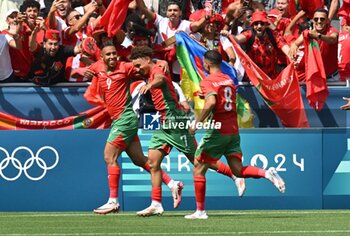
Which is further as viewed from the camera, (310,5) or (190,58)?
(310,5)

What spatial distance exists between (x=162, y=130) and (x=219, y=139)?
1.11 meters

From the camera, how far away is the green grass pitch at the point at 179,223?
12.1 m

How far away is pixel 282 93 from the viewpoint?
1680cm

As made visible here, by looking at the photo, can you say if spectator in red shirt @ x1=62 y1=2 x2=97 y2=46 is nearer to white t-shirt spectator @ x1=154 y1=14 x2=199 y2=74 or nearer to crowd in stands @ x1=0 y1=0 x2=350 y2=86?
crowd in stands @ x1=0 y1=0 x2=350 y2=86

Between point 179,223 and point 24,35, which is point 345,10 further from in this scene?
point 179,223

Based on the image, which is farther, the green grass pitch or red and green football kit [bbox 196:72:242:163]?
red and green football kit [bbox 196:72:242:163]

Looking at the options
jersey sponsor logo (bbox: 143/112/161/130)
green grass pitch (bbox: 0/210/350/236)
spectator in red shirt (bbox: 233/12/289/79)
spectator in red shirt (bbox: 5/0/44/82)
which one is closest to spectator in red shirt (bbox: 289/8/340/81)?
spectator in red shirt (bbox: 233/12/289/79)

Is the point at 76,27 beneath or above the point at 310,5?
beneath

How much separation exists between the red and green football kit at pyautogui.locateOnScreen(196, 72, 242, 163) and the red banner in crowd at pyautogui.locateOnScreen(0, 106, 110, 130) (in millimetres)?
2914

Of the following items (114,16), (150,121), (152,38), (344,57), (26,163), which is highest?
(114,16)

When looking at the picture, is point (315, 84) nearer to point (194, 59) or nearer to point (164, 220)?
point (194, 59)

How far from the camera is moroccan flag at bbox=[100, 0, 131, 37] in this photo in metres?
17.2

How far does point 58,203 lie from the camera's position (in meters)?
16.7

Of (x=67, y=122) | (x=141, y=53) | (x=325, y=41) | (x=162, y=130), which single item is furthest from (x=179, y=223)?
(x=325, y=41)
